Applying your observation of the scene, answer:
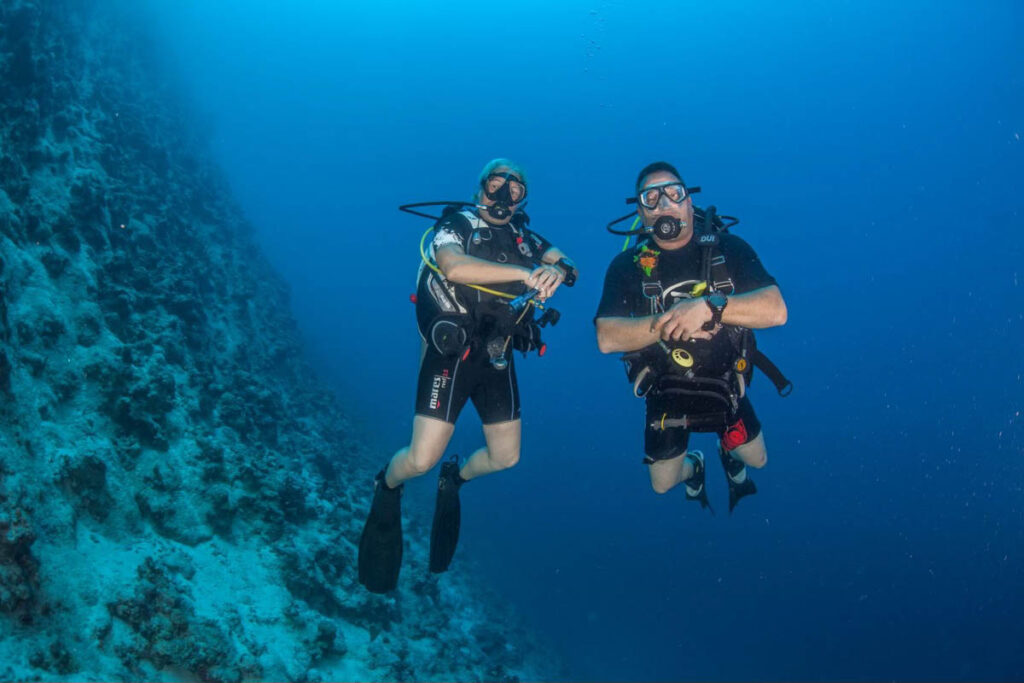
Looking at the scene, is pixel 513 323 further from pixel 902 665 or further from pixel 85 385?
pixel 902 665

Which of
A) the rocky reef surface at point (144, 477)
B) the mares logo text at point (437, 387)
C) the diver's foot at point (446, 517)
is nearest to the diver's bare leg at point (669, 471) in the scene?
the diver's foot at point (446, 517)

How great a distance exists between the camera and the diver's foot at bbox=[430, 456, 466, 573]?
5.87 m

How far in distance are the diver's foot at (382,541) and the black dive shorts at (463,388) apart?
3.85ft

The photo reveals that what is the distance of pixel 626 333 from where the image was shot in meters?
4.08

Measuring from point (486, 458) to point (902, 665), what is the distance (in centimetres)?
3704

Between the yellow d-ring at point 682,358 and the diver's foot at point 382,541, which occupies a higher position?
the yellow d-ring at point 682,358

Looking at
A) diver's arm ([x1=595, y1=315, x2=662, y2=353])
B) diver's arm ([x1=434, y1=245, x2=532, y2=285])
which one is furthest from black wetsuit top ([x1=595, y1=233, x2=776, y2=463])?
diver's arm ([x1=434, y1=245, x2=532, y2=285])

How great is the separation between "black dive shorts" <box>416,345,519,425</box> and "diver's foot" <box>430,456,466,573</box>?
912 mm

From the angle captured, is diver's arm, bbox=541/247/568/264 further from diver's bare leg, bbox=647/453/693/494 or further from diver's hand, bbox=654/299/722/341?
diver's bare leg, bbox=647/453/693/494

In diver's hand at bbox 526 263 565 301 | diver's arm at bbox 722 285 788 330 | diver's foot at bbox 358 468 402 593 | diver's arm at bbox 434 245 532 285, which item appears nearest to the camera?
diver's arm at bbox 722 285 788 330

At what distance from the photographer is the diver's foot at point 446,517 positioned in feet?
19.3

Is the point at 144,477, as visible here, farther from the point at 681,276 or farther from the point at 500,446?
the point at 681,276

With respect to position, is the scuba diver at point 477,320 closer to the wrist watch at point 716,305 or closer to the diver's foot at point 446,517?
the diver's foot at point 446,517

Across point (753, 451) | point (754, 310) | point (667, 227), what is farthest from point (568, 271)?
point (753, 451)
